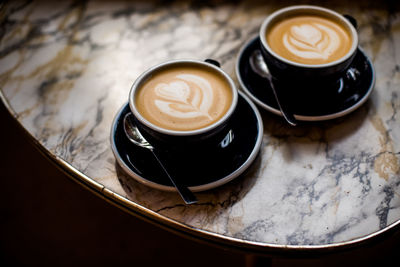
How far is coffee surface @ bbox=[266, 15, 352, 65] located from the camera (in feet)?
2.48

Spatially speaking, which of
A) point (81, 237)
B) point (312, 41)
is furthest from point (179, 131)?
point (81, 237)

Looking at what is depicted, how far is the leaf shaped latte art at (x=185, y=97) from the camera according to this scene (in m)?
0.67

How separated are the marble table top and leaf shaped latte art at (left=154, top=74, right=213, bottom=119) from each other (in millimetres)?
136

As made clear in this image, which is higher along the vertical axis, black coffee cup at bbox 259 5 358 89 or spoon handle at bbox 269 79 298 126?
black coffee cup at bbox 259 5 358 89

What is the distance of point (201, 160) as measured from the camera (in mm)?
671

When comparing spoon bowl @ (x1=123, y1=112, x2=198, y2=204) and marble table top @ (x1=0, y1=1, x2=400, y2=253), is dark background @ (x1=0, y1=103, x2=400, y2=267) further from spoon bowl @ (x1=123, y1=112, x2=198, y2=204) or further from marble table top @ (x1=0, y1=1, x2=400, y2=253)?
spoon bowl @ (x1=123, y1=112, x2=198, y2=204)

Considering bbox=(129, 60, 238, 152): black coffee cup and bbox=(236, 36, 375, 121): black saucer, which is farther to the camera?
bbox=(236, 36, 375, 121): black saucer

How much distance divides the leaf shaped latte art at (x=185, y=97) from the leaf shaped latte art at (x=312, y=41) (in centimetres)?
20

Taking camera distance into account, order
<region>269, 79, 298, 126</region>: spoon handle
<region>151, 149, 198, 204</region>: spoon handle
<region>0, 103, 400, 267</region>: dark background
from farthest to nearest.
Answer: <region>0, 103, 400, 267</region>: dark background < <region>269, 79, 298, 126</region>: spoon handle < <region>151, 149, 198, 204</region>: spoon handle

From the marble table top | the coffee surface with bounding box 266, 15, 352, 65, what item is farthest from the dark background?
the coffee surface with bounding box 266, 15, 352, 65

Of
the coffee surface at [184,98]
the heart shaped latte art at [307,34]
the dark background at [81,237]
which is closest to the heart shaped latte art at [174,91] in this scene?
the coffee surface at [184,98]

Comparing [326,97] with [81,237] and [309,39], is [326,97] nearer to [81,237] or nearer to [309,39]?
[309,39]

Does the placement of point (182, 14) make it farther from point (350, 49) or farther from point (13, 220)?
point (13, 220)

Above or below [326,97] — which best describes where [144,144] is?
above
